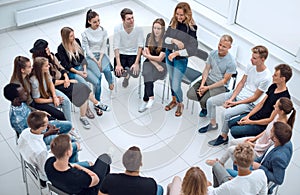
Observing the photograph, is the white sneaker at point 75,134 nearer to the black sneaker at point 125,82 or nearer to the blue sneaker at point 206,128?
the black sneaker at point 125,82

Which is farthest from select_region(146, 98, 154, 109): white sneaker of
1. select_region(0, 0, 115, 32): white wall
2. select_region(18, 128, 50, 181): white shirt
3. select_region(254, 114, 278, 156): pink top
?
select_region(0, 0, 115, 32): white wall

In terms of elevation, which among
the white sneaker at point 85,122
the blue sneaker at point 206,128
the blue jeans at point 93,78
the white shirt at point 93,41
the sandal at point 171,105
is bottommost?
the blue sneaker at point 206,128

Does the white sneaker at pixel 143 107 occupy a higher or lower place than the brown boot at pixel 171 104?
higher

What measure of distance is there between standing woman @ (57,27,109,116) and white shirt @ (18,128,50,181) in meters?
1.29

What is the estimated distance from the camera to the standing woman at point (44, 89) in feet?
14.0

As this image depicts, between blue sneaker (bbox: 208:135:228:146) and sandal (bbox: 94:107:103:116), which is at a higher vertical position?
sandal (bbox: 94:107:103:116)

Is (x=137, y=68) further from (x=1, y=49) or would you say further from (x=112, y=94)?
(x=1, y=49)

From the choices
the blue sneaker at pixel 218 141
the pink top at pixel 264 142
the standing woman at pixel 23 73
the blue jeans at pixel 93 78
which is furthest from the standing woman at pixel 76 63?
the pink top at pixel 264 142

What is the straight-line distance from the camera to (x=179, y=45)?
16.3 feet

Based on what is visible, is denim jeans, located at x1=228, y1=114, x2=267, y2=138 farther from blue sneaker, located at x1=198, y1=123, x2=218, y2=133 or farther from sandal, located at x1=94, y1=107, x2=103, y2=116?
sandal, located at x1=94, y1=107, x2=103, y2=116

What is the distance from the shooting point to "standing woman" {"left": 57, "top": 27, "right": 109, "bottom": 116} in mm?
4730

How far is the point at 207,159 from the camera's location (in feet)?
14.8

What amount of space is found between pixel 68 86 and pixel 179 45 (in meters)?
1.35

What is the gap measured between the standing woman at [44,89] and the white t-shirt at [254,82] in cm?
188
